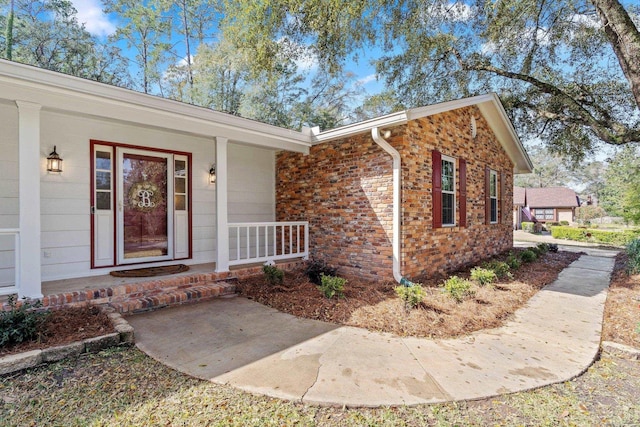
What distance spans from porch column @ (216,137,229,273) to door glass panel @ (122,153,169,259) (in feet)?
4.71

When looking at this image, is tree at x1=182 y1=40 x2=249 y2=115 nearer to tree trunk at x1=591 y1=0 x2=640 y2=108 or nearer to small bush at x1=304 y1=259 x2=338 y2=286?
small bush at x1=304 y1=259 x2=338 y2=286

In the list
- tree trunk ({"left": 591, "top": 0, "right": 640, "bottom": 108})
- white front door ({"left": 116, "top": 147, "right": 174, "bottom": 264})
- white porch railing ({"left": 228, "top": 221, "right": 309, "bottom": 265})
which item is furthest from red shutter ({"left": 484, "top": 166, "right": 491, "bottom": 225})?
white front door ({"left": 116, "top": 147, "right": 174, "bottom": 264})

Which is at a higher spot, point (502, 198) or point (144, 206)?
point (502, 198)

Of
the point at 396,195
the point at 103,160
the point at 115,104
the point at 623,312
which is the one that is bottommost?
the point at 623,312

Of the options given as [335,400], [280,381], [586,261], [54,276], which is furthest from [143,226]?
[586,261]

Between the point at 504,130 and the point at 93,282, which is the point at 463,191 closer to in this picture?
the point at 504,130

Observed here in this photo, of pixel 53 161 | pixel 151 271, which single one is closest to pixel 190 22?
pixel 53 161

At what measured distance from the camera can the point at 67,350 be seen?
2977mm

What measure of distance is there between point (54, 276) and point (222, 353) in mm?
3606

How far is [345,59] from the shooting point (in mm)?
9078

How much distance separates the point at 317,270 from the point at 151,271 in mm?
2966

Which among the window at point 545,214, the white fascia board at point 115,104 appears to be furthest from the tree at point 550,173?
the white fascia board at point 115,104

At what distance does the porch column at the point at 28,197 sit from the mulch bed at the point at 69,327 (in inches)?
19.8

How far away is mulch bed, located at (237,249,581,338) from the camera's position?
3.92 meters
